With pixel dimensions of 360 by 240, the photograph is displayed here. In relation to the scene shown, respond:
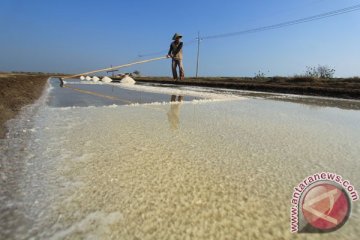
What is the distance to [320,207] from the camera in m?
1.23

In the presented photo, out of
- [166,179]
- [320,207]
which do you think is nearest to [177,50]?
[166,179]

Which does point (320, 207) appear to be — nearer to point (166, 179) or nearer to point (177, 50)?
point (166, 179)

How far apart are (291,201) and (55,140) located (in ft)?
6.04

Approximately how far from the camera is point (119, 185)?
4.94ft

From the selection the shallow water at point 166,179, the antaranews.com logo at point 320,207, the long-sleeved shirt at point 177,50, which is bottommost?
the shallow water at point 166,179

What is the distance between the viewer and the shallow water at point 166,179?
3.73ft

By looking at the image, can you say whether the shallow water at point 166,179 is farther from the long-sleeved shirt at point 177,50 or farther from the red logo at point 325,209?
the long-sleeved shirt at point 177,50

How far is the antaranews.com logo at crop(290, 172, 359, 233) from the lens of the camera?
1167 millimetres

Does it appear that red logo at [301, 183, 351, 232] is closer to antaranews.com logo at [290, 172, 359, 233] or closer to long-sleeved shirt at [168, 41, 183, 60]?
antaranews.com logo at [290, 172, 359, 233]

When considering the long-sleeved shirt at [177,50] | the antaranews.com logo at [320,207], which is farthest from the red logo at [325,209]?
the long-sleeved shirt at [177,50]

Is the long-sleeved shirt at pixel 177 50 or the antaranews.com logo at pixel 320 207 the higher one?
the long-sleeved shirt at pixel 177 50

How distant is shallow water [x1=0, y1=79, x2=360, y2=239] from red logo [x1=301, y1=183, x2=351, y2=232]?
41 mm

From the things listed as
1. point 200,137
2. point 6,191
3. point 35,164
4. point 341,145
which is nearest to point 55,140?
point 35,164

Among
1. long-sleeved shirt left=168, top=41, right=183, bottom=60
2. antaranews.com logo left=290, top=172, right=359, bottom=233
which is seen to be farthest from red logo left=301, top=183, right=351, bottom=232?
long-sleeved shirt left=168, top=41, right=183, bottom=60
